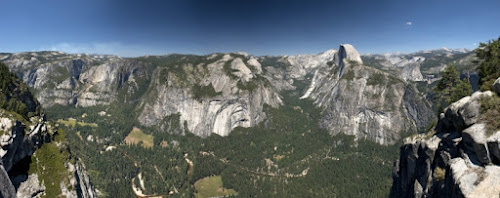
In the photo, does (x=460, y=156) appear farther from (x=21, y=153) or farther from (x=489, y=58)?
(x=21, y=153)

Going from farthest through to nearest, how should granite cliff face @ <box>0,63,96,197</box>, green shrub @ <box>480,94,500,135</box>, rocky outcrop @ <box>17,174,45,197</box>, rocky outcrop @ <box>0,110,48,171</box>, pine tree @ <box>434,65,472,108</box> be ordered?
pine tree @ <box>434,65,472,108</box> < rocky outcrop @ <box>17,174,45,197</box> < granite cliff face @ <box>0,63,96,197</box> < rocky outcrop @ <box>0,110,48,171</box> < green shrub @ <box>480,94,500,135</box>

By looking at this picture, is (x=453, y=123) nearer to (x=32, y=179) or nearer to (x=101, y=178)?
(x=32, y=179)

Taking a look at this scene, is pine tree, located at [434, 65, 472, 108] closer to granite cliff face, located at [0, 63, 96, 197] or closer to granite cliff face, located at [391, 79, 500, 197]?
granite cliff face, located at [391, 79, 500, 197]

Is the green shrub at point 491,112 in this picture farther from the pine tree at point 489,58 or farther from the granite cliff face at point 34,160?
the granite cliff face at point 34,160

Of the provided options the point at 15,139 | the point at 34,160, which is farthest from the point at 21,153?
the point at 34,160

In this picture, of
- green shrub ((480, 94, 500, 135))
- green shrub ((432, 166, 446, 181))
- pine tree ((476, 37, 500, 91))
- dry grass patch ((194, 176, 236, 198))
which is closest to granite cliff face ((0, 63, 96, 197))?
A: dry grass patch ((194, 176, 236, 198))

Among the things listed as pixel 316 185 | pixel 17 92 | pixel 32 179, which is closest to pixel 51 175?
pixel 32 179

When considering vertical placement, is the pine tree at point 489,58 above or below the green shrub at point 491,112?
above

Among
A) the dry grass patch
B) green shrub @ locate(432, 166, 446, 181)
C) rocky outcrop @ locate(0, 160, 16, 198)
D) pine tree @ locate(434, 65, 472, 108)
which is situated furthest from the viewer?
the dry grass patch

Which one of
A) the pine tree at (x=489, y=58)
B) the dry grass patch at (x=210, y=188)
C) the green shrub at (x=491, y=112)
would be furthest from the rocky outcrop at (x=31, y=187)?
the pine tree at (x=489, y=58)
